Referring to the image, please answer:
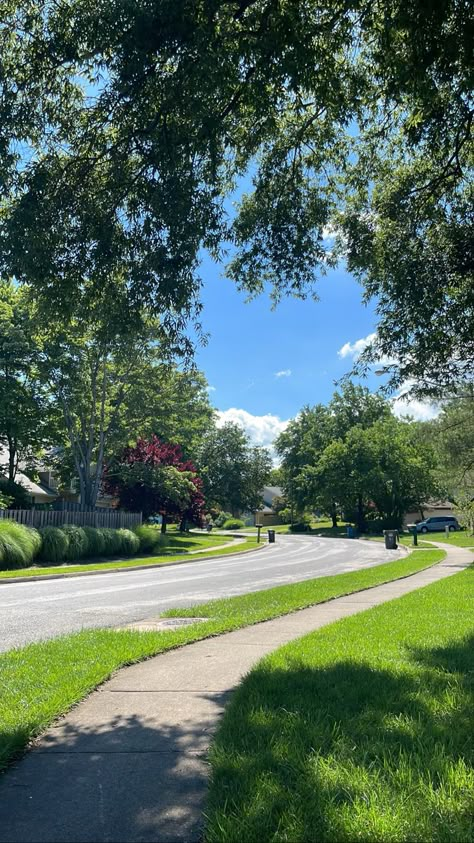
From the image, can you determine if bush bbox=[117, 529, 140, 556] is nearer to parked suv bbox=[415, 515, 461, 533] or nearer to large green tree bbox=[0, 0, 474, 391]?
large green tree bbox=[0, 0, 474, 391]

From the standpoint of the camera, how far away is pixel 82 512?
1054 inches

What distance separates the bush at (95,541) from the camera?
24.4m

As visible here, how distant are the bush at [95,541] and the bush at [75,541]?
14.8 inches

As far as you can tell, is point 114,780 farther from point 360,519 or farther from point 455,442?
point 360,519

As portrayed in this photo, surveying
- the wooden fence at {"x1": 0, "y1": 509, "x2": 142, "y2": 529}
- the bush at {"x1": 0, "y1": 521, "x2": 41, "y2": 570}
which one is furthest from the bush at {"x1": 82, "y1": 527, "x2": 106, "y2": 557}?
the bush at {"x1": 0, "y1": 521, "x2": 41, "y2": 570}

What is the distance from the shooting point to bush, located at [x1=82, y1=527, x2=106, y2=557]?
962 inches

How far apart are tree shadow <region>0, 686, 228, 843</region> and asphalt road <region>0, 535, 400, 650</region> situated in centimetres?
375

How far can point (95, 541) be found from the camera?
24656mm

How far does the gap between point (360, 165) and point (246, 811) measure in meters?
9.10

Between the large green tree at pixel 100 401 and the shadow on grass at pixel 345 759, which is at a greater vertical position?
the large green tree at pixel 100 401

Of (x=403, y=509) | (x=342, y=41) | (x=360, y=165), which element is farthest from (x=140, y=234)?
(x=403, y=509)

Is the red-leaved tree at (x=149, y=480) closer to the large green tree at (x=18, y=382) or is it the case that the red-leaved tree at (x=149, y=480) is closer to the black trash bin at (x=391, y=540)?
the large green tree at (x=18, y=382)

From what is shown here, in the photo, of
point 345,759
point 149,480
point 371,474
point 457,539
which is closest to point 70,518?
point 149,480

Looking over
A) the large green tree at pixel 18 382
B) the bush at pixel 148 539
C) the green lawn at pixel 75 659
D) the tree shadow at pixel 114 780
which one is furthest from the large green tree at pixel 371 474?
the tree shadow at pixel 114 780
